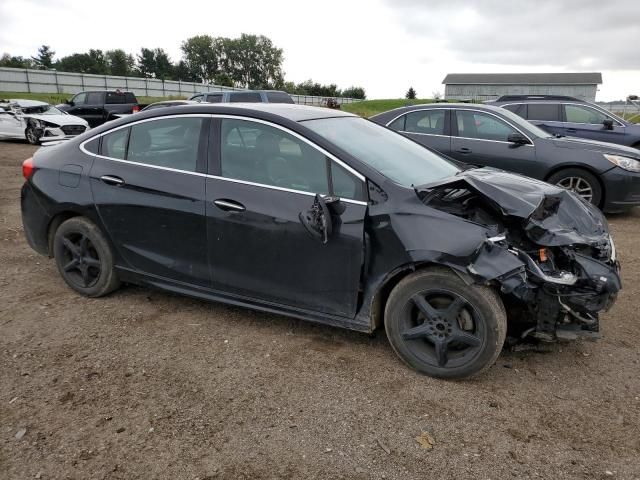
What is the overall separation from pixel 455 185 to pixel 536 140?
481 cm

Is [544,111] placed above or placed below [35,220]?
above

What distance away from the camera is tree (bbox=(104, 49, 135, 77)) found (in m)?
98.8

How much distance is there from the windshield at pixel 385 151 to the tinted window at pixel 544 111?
313 inches

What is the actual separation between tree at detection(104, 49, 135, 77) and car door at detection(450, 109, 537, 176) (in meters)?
102

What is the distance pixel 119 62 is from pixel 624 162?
10802cm

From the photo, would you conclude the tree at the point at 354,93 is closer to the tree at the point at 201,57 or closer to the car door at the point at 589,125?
the tree at the point at 201,57

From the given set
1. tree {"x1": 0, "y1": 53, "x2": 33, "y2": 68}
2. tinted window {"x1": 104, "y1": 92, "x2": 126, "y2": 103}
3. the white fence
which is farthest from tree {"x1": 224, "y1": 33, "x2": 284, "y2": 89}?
tinted window {"x1": 104, "y1": 92, "x2": 126, "y2": 103}

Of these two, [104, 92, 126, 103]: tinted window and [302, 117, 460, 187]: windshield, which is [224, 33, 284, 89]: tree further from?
[302, 117, 460, 187]: windshield

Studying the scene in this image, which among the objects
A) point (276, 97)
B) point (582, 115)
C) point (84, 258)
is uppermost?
point (276, 97)

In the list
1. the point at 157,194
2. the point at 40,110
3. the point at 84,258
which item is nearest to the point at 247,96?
the point at 40,110

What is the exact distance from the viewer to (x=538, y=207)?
3156 mm

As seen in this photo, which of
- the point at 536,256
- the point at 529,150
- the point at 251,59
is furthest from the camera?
the point at 251,59

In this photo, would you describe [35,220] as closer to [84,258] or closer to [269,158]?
[84,258]

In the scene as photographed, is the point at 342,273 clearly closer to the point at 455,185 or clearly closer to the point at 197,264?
the point at 455,185
